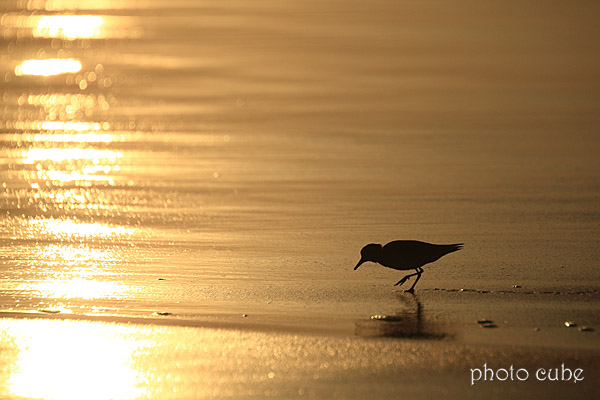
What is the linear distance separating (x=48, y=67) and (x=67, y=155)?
5.10 m

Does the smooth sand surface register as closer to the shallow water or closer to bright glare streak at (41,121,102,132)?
the shallow water

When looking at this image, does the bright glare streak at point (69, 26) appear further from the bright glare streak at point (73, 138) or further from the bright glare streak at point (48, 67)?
the bright glare streak at point (73, 138)

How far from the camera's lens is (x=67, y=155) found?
11445 millimetres

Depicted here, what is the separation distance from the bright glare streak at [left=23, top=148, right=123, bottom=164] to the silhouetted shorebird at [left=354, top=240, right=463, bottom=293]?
500 cm

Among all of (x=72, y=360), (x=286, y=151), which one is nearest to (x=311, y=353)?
(x=72, y=360)

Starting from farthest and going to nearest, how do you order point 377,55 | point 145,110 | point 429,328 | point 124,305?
point 377,55
point 145,110
point 124,305
point 429,328

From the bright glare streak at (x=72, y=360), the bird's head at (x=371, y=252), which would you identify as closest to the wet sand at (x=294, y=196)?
the bright glare streak at (x=72, y=360)

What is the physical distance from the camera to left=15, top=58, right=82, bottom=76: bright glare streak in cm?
1574

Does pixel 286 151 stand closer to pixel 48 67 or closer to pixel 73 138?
pixel 73 138

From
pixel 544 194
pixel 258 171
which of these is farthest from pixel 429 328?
pixel 258 171

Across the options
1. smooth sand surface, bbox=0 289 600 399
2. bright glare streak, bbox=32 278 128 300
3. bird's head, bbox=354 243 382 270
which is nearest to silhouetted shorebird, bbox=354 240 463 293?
bird's head, bbox=354 243 382 270

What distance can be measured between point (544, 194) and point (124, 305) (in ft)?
15.8

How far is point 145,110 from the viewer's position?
13539 millimetres

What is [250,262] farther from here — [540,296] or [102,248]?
[540,296]
